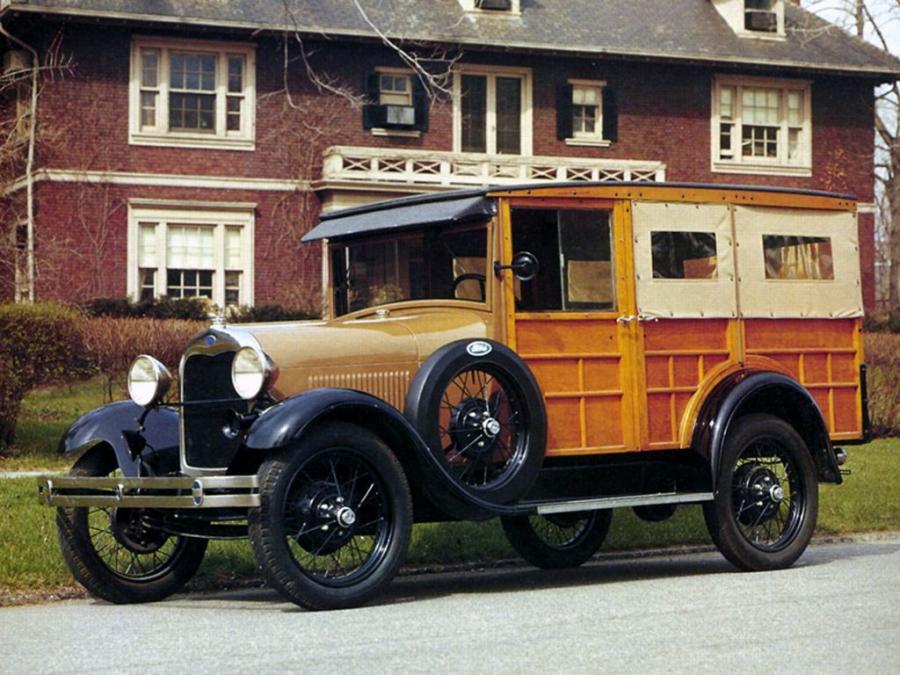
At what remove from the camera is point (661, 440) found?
1052 cm

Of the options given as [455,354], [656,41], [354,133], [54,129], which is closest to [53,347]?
[455,354]

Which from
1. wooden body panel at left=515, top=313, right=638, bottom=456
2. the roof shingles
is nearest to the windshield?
wooden body panel at left=515, top=313, right=638, bottom=456

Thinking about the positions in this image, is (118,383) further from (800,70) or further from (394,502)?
(800,70)

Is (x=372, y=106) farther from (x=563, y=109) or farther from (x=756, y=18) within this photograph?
(x=756, y=18)

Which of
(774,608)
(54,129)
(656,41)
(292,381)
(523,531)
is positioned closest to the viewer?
(774,608)

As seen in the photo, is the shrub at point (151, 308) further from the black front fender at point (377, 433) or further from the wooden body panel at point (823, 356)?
the black front fender at point (377, 433)

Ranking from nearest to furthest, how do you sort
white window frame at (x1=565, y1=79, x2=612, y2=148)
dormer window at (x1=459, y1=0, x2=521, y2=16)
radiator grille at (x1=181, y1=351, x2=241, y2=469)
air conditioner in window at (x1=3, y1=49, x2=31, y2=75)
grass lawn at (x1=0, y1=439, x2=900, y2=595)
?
1. radiator grille at (x1=181, y1=351, x2=241, y2=469)
2. grass lawn at (x1=0, y1=439, x2=900, y2=595)
3. air conditioner in window at (x1=3, y1=49, x2=31, y2=75)
4. dormer window at (x1=459, y1=0, x2=521, y2=16)
5. white window frame at (x1=565, y1=79, x2=612, y2=148)

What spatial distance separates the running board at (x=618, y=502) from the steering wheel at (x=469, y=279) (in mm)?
1345

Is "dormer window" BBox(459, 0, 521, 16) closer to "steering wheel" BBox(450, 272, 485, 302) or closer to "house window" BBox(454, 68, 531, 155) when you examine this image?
"house window" BBox(454, 68, 531, 155)

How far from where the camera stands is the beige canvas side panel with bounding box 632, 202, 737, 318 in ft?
34.6

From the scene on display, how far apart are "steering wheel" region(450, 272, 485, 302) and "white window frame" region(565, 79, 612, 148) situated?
79.0 ft

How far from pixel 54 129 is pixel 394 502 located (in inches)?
894

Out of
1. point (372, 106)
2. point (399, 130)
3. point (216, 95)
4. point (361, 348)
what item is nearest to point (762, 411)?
point (361, 348)

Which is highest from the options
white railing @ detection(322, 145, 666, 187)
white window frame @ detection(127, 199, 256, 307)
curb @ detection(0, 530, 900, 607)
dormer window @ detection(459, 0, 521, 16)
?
dormer window @ detection(459, 0, 521, 16)
